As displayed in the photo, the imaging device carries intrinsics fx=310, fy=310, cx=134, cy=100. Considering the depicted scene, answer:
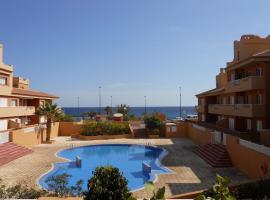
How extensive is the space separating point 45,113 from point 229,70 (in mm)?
25280

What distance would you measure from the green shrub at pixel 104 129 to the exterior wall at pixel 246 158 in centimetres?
2398

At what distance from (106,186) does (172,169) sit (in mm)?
16308

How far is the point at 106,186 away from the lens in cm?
1134

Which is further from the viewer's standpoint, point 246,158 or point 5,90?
point 5,90

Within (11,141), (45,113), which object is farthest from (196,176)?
(45,113)

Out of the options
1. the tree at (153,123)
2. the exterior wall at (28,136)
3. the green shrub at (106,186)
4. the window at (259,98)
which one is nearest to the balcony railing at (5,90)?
the exterior wall at (28,136)

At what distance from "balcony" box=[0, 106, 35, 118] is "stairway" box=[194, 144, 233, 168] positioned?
23.0 meters

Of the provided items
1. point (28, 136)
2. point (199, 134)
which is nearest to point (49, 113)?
point (28, 136)

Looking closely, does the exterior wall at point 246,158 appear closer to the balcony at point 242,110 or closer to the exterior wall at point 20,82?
the balcony at point 242,110

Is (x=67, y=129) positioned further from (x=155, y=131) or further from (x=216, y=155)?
(x=216, y=155)

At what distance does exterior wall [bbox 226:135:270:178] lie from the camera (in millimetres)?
21984

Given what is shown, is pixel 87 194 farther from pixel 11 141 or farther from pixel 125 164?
pixel 11 141

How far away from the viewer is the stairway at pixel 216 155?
27734mm

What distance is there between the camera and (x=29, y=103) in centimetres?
4894
